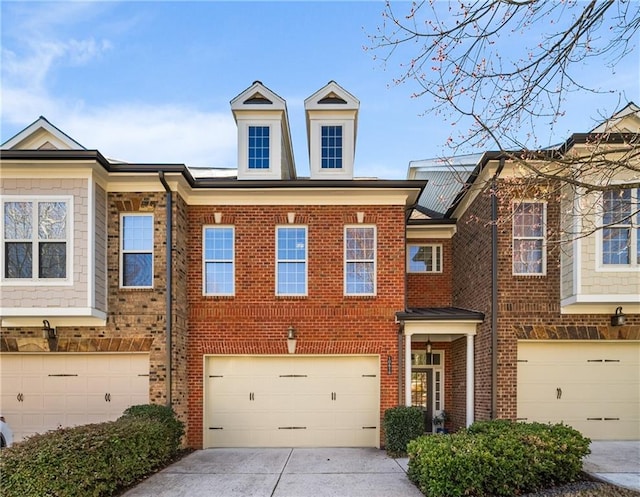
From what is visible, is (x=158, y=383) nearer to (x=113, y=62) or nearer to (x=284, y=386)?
(x=284, y=386)

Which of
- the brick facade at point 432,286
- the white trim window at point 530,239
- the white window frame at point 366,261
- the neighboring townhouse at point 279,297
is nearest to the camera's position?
the neighboring townhouse at point 279,297

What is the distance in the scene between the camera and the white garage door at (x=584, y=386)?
940cm

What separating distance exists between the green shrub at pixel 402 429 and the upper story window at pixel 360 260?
2604 millimetres

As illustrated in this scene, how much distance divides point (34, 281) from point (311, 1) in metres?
7.13

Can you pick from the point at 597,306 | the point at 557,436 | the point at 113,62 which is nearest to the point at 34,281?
the point at 113,62

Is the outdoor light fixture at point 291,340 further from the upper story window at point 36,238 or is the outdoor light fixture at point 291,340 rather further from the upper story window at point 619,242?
the upper story window at point 619,242

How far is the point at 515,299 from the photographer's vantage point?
930cm

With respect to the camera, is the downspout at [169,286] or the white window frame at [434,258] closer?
the downspout at [169,286]

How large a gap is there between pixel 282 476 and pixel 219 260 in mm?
4734

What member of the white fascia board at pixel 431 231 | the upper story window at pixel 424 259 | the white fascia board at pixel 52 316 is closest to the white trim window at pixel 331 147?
the white fascia board at pixel 431 231

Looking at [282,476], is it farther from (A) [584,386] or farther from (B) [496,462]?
(A) [584,386]

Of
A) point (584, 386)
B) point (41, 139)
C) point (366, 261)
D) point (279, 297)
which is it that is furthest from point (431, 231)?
point (41, 139)

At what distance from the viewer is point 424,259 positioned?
11906 millimetres

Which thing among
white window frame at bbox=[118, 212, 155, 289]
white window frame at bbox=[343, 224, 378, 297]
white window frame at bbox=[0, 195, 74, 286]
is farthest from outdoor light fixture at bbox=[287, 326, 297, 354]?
white window frame at bbox=[0, 195, 74, 286]
